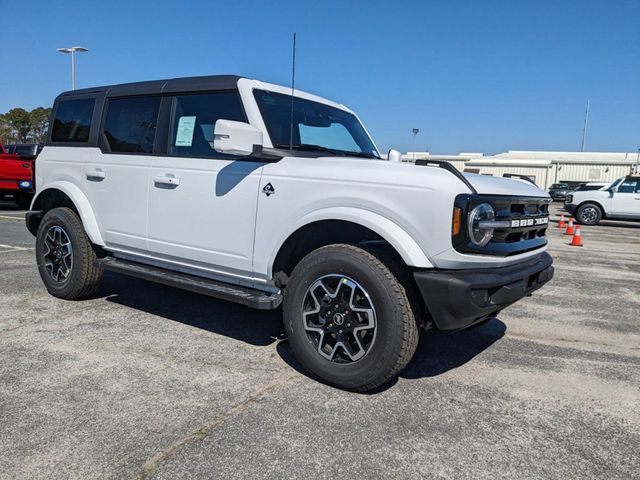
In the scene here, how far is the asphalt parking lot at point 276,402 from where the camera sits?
2.27 m

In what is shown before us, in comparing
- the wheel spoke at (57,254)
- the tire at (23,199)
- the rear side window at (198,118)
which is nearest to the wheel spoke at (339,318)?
the rear side window at (198,118)

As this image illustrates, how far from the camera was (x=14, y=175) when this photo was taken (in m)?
13.4

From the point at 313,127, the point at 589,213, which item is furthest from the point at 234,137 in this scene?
the point at 589,213

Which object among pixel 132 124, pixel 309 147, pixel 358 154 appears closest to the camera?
pixel 309 147

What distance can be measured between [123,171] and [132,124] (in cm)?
44

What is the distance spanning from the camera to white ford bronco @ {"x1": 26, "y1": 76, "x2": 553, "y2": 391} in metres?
2.81

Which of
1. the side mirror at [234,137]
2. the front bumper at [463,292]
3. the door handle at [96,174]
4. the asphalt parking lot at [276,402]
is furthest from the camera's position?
the door handle at [96,174]

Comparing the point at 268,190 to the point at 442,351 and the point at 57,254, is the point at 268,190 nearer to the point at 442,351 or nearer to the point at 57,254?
the point at 442,351

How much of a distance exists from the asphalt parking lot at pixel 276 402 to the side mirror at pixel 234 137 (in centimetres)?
Result: 144

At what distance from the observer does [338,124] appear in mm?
4426

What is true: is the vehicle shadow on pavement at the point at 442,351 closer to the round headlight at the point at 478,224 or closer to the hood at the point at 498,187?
the round headlight at the point at 478,224

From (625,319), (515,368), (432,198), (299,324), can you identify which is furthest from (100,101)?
(625,319)

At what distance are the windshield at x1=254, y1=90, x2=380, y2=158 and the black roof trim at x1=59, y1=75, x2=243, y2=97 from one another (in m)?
0.26

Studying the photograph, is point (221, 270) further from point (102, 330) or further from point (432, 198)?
point (432, 198)
